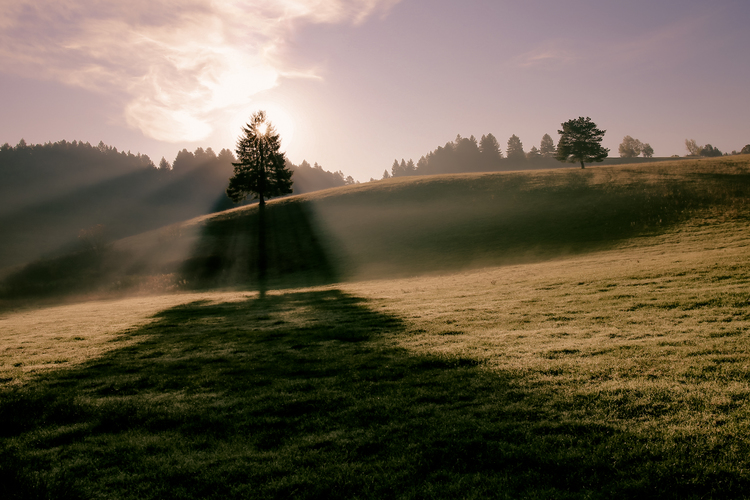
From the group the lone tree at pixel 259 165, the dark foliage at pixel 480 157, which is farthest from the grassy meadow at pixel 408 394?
the dark foliage at pixel 480 157

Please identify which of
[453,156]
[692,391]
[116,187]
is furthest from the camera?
[453,156]

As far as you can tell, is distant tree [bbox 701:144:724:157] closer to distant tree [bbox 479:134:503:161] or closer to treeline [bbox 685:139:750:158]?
treeline [bbox 685:139:750:158]

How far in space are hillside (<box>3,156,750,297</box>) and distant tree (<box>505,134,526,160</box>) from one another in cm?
10481

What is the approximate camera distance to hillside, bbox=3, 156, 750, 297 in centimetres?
3856

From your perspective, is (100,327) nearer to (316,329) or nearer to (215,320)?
(215,320)

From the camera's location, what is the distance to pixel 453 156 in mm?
180000

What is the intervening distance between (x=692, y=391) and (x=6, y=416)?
14.2m

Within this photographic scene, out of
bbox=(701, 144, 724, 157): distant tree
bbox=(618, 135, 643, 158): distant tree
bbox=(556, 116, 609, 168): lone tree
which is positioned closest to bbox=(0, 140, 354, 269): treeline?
bbox=(556, 116, 609, 168): lone tree

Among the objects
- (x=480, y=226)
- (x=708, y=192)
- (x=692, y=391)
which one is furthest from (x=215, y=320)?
(x=708, y=192)

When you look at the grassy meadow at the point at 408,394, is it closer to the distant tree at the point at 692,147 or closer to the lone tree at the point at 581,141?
the lone tree at the point at 581,141

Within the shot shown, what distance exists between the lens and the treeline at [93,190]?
123 metres

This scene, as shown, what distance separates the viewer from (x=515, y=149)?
168000 millimetres

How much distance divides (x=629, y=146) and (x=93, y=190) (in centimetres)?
24225

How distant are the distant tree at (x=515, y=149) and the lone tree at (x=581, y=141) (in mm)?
86025
